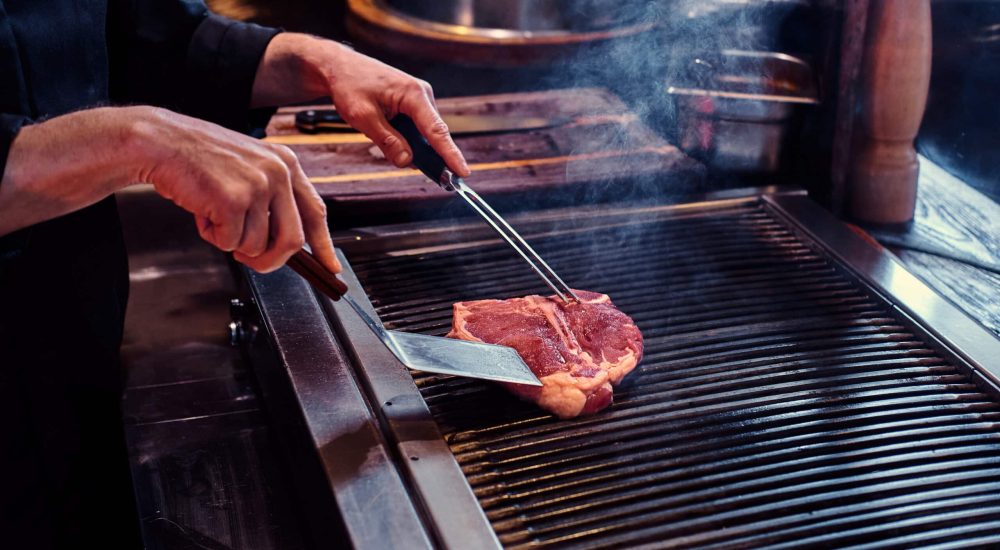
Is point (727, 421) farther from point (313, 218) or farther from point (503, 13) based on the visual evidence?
point (503, 13)

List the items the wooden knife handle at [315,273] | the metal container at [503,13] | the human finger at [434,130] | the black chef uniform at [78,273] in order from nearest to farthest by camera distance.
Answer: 1. the wooden knife handle at [315,273]
2. the black chef uniform at [78,273]
3. the human finger at [434,130]
4. the metal container at [503,13]

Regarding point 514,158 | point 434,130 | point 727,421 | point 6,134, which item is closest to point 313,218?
point 6,134

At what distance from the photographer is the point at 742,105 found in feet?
10.2

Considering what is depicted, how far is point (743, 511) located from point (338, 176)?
188 cm

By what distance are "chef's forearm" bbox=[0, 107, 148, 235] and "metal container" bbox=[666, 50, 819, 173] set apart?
6.79ft

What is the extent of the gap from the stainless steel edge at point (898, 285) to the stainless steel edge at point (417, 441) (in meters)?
1.29

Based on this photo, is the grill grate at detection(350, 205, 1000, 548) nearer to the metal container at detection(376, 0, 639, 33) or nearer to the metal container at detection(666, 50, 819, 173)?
the metal container at detection(666, 50, 819, 173)

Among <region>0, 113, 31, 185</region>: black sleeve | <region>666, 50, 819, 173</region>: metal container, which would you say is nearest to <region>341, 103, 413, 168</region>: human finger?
<region>0, 113, 31, 185</region>: black sleeve

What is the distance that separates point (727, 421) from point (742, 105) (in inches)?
58.9

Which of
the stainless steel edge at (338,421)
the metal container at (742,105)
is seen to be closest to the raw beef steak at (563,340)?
the stainless steel edge at (338,421)

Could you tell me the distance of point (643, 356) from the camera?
7.25 feet

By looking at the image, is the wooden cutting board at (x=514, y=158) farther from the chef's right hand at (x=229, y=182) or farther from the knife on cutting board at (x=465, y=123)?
the chef's right hand at (x=229, y=182)

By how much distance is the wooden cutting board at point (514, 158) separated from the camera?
3.00m

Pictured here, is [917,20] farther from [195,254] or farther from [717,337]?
[195,254]
